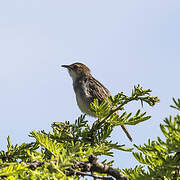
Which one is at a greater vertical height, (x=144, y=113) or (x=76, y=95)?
(x=76, y=95)

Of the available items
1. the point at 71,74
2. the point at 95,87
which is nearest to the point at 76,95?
the point at 95,87

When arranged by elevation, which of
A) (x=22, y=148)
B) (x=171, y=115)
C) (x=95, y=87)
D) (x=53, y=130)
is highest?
(x=95, y=87)

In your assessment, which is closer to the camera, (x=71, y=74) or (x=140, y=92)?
(x=140, y=92)

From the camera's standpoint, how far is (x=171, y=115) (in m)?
1.68

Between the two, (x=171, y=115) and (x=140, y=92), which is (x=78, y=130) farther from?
(x=171, y=115)

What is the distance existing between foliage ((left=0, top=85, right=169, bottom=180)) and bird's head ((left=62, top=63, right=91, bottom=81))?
6.35 m

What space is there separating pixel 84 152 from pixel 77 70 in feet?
26.9

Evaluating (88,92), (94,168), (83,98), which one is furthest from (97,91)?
(94,168)

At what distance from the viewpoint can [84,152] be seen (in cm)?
209

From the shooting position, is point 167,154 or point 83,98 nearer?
point 167,154

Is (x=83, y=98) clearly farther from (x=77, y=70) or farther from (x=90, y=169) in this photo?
(x=90, y=169)

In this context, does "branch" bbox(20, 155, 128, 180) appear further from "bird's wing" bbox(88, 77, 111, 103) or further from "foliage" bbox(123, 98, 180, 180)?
"bird's wing" bbox(88, 77, 111, 103)

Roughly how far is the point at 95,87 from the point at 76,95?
2.07ft

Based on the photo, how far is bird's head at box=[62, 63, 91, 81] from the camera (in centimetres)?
987
